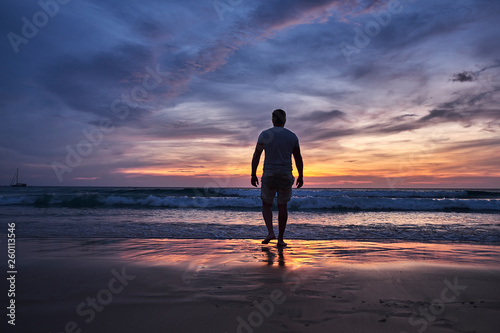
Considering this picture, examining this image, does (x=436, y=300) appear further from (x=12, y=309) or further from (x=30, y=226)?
(x=30, y=226)

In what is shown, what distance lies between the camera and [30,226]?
708cm

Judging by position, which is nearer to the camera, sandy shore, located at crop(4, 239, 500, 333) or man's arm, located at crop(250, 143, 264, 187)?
sandy shore, located at crop(4, 239, 500, 333)

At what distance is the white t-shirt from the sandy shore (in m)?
1.42

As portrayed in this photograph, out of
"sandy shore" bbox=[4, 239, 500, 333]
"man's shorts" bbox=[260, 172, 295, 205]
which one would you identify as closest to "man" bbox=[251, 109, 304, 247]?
"man's shorts" bbox=[260, 172, 295, 205]

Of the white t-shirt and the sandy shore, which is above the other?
the white t-shirt

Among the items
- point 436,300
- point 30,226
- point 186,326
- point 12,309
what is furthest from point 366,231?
point 30,226

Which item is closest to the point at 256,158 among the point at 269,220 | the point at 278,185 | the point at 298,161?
the point at 278,185

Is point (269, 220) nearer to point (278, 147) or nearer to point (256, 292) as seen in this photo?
point (278, 147)

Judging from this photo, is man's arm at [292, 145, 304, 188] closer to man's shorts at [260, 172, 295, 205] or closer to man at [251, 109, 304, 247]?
man at [251, 109, 304, 247]

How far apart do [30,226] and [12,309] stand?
624cm

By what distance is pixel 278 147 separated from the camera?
483 cm

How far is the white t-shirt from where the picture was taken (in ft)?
15.8

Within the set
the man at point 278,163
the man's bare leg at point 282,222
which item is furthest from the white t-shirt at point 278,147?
the man's bare leg at point 282,222

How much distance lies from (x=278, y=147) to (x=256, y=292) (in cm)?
285
